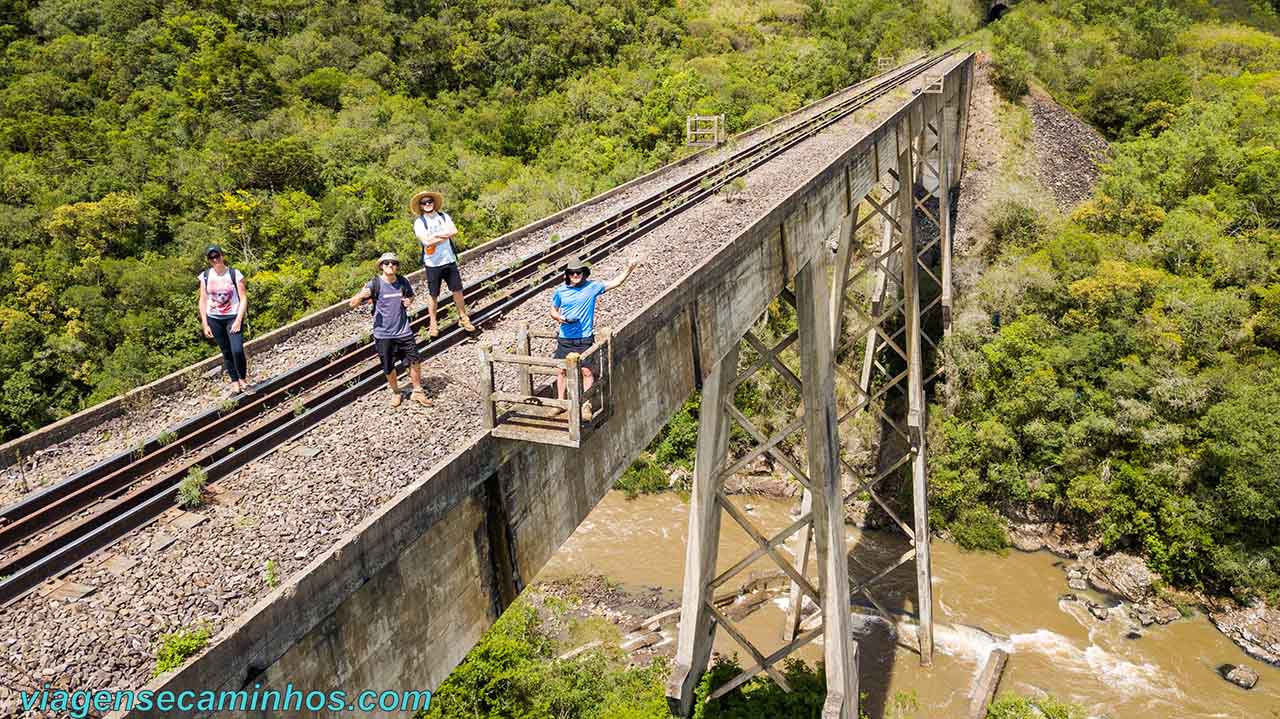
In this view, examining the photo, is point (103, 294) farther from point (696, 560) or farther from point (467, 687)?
point (696, 560)

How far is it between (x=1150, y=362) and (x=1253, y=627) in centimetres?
608

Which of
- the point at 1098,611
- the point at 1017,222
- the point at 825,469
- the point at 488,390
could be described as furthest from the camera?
the point at 1017,222

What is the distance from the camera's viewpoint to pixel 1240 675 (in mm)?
15406

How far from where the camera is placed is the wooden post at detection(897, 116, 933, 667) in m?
14.7

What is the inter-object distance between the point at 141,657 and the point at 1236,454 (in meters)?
19.8

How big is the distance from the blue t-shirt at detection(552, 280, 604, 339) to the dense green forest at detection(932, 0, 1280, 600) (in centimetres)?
1696

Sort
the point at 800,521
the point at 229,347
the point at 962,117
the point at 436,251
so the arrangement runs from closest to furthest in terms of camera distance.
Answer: the point at 229,347 < the point at 436,251 < the point at 800,521 < the point at 962,117

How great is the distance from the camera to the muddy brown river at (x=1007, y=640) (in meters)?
15.4

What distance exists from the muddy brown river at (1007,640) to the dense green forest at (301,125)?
13.2 meters

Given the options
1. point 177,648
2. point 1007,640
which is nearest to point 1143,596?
point 1007,640

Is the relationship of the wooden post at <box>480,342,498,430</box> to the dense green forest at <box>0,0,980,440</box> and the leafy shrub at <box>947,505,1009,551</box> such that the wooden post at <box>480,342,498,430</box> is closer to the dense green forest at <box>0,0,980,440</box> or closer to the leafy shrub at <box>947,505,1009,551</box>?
the leafy shrub at <box>947,505,1009,551</box>

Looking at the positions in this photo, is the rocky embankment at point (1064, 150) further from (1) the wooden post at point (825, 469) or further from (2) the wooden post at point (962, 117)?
(1) the wooden post at point (825, 469)

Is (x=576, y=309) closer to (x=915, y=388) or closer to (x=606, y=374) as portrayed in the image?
(x=606, y=374)

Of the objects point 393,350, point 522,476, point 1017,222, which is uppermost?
point 393,350
